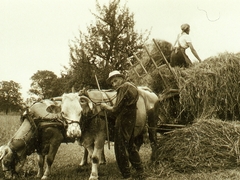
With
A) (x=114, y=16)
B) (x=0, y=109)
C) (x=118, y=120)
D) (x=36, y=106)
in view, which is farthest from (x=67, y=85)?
(x=0, y=109)

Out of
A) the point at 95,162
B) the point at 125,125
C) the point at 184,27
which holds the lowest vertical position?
the point at 95,162

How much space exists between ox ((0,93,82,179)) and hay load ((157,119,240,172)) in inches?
82.9

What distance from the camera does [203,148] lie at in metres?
5.96

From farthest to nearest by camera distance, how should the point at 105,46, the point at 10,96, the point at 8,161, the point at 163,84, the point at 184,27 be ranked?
the point at 10,96
the point at 105,46
the point at 184,27
the point at 163,84
the point at 8,161

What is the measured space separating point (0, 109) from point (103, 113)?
204 ft

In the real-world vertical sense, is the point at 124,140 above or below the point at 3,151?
below

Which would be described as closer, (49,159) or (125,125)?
(125,125)

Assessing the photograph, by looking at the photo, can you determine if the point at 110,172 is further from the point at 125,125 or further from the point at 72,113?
the point at 72,113

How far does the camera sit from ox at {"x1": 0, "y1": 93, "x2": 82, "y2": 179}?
5.53m

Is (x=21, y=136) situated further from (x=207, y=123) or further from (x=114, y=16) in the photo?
(x=114, y=16)

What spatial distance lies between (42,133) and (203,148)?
333cm

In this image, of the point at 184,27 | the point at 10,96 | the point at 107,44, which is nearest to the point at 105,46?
the point at 107,44

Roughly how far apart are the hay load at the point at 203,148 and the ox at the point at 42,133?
6.91 ft

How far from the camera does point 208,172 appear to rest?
561cm
